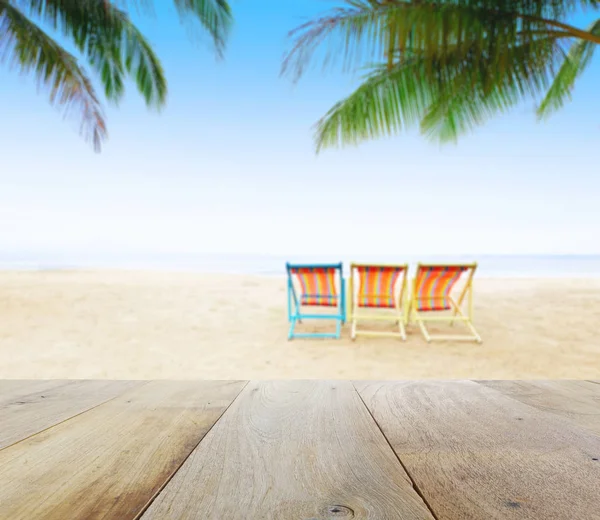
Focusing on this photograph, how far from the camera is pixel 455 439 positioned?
2.10ft

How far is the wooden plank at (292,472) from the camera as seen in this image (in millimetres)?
439

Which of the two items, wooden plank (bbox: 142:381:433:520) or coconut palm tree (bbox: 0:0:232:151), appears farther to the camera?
coconut palm tree (bbox: 0:0:232:151)

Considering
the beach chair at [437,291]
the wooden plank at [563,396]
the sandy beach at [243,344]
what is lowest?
the sandy beach at [243,344]

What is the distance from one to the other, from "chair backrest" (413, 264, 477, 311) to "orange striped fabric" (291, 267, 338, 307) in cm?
98

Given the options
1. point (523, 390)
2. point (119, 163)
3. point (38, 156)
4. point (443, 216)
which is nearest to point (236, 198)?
point (119, 163)

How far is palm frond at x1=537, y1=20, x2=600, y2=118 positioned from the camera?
17.9 feet

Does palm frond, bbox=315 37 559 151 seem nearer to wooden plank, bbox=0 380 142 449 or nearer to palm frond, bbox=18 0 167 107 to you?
palm frond, bbox=18 0 167 107

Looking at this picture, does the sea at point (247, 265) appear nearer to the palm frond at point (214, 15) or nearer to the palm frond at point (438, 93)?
the palm frond at point (214, 15)

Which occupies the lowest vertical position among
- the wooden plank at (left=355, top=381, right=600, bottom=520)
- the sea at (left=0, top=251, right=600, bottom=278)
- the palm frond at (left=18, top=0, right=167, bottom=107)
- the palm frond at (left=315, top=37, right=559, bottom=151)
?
the sea at (left=0, top=251, right=600, bottom=278)

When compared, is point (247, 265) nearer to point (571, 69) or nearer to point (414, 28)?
point (571, 69)

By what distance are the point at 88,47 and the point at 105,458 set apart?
664 centimetres

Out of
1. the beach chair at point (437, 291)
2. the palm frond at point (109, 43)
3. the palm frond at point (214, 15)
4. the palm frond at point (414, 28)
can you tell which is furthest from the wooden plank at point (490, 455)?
the palm frond at point (109, 43)

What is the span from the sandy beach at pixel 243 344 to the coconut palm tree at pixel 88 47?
2.65 metres

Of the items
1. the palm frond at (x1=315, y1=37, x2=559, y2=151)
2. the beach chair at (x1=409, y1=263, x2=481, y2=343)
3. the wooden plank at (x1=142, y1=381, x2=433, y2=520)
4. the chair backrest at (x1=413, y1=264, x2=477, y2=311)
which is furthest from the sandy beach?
the wooden plank at (x1=142, y1=381, x2=433, y2=520)
